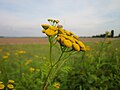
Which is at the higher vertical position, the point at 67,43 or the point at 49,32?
the point at 49,32

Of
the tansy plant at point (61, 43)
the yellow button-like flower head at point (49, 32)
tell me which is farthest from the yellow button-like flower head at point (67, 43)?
the yellow button-like flower head at point (49, 32)

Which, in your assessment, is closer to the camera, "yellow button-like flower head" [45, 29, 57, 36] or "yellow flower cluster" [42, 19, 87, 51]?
"yellow flower cluster" [42, 19, 87, 51]

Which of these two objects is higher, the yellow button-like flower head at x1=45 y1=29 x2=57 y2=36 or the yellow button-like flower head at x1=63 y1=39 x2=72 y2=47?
the yellow button-like flower head at x1=45 y1=29 x2=57 y2=36

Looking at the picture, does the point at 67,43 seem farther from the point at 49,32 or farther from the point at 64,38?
the point at 49,32

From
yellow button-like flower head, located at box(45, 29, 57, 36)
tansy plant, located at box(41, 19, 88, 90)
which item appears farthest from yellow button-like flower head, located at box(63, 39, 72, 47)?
yellow button-like flower head, located at box(45, 29, 57, 36)

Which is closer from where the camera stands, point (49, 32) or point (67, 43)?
point (67, 43)

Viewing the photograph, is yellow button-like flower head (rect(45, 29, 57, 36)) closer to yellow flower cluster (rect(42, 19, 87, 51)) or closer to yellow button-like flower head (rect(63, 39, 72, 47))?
yellow flower cluster (rect(42, 19, 87, 51))

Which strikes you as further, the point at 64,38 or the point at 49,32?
the point at 49,32

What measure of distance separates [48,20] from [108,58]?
3037 mm

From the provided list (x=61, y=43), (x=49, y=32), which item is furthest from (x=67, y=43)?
(x=49, y=32)

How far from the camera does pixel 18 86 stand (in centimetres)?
405

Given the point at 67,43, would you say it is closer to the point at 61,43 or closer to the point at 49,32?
the point at 61,43

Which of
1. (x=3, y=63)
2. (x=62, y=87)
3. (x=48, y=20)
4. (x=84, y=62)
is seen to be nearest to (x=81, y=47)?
(x=48, y=20)

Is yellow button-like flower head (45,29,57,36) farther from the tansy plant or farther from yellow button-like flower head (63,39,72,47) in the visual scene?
yellow button-like flower head (63,39,72,47)
